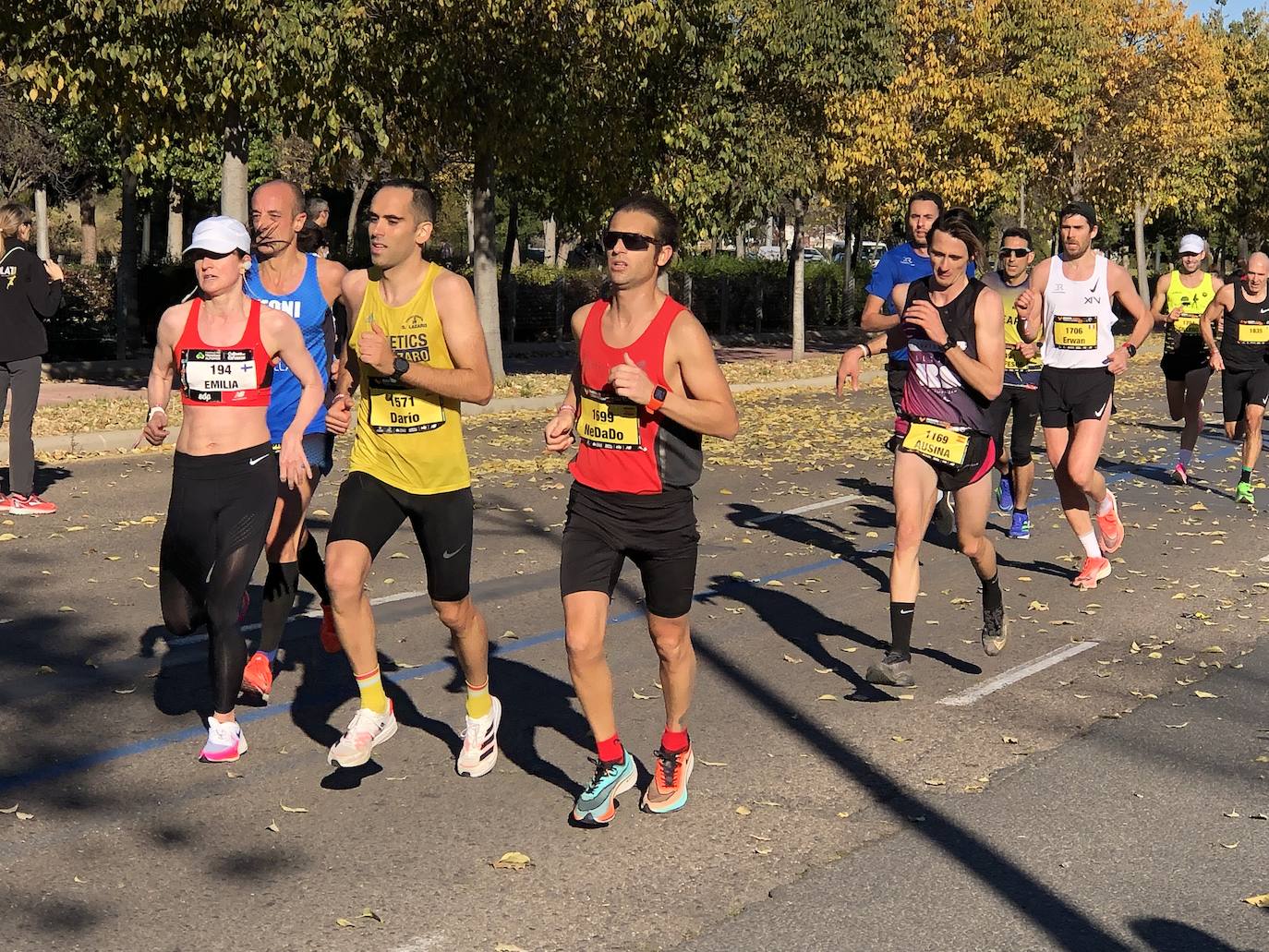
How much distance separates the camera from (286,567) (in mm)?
6945

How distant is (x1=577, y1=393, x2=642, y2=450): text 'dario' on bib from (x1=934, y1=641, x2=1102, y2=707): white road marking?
95.7 inches

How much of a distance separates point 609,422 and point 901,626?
94.8 inches

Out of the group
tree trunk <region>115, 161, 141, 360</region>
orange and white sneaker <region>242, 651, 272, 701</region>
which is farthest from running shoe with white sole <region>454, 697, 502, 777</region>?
tree trunk <region>115, 161, 141, 360</region>

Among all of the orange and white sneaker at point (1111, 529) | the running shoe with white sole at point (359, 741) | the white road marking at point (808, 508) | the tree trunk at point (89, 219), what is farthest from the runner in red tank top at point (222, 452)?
the tree trunk at point (89, 219)

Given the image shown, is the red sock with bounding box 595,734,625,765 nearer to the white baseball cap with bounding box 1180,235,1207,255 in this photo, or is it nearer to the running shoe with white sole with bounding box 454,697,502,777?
the running shoe with white sole with bounding box 454,697,502,777

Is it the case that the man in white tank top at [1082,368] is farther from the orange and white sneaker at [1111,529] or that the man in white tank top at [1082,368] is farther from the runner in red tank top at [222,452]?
the runner in red tank top at [222,452]

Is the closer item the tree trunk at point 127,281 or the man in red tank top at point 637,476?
the man in red tank top at point 637,476

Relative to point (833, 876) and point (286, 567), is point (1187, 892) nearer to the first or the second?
point (833, 876)

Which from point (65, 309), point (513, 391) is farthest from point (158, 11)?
point (65, 309)

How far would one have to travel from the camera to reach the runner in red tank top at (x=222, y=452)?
5879mm

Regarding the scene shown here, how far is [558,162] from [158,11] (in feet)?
23.1

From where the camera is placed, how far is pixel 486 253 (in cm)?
2353

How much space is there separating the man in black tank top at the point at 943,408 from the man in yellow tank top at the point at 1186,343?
292 inches

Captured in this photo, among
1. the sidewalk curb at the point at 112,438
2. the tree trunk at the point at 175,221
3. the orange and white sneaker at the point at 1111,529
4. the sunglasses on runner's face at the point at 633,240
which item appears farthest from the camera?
the tree trunk at the point at 175,221
